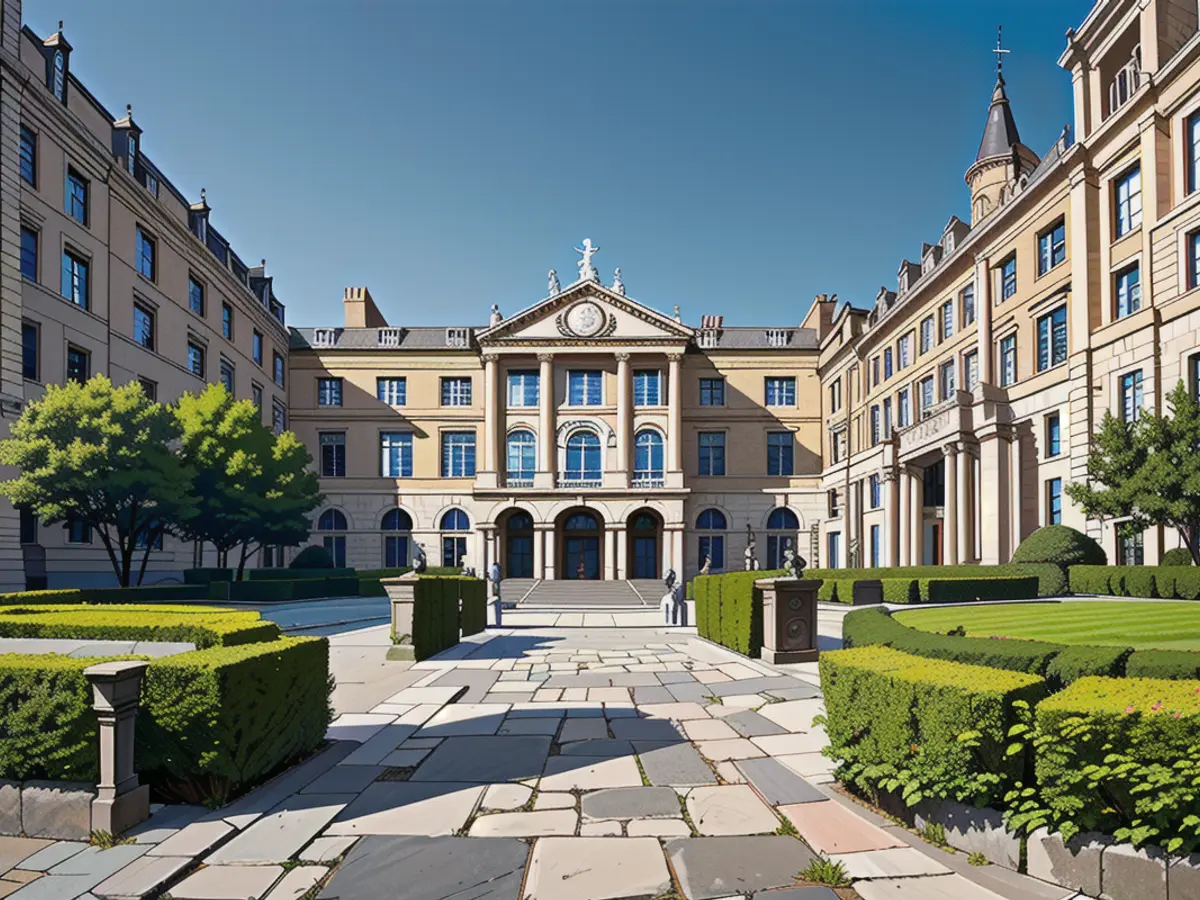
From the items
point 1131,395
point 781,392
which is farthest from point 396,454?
point 1131,395

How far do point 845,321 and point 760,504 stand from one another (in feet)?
40.3

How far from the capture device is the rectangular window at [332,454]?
47.9 m

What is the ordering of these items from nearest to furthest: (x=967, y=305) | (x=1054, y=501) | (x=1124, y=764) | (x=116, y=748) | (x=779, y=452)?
1. (x=1124, y=764)
2. (x=116, y=748)
3. (x=1054, y=501)
4. (x=967, y=305)
5. (x=779, y=452)

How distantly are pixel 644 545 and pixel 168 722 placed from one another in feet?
139

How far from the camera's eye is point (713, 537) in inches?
1854

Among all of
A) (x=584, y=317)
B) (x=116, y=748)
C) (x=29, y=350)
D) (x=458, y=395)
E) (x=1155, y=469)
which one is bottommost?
(x=116, y=748)

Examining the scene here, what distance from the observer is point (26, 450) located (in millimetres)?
21484

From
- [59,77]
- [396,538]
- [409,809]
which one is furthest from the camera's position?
[396,538]

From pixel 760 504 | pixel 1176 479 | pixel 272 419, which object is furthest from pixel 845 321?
pixel 272 419

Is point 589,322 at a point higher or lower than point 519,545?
higher

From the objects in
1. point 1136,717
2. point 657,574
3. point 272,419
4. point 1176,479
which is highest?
point 272,419

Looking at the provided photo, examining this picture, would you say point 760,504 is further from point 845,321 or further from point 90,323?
point 90,323

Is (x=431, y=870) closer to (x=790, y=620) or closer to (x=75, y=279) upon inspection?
(x=790, y=620)

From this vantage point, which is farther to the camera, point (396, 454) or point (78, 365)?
point (396, 454)
